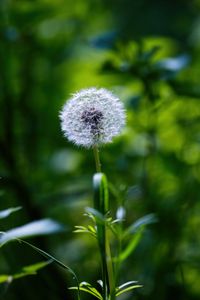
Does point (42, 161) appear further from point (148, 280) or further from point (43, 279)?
point (148, 280)

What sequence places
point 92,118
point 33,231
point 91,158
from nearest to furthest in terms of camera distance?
point 33,231 → point 92,118 → point 91,158

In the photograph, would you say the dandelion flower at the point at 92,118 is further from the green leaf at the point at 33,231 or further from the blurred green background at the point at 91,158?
the blurred green background at the point at 91,158

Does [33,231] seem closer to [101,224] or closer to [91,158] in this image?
[101,224]

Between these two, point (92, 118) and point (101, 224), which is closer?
point (101, 224)

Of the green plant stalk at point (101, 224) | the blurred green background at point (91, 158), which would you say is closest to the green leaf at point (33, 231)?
the green plant stalk at point (101, 224)

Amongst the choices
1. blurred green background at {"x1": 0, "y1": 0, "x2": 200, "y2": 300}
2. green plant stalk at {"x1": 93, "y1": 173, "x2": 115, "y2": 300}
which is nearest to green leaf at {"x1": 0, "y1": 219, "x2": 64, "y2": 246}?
green plant stalk at {"x1": 93, "y1": 173, "x2": 115, "y2": 300}

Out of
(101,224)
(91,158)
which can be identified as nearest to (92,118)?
(101,224)

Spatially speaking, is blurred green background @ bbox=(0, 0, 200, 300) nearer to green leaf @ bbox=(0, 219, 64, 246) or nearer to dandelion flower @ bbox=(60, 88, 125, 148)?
dandelion flower @ bbox=(60, 88, 125, 148)

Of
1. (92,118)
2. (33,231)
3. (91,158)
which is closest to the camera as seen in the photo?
(33,231)

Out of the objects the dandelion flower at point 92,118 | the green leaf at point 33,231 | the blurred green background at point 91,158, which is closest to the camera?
the green leaf at point 33,231
